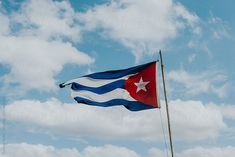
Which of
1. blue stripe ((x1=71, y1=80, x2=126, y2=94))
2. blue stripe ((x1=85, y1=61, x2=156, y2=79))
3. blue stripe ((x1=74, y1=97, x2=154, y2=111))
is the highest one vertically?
blue stripe ((x1=85, y1=61, x2=156, y2=79))

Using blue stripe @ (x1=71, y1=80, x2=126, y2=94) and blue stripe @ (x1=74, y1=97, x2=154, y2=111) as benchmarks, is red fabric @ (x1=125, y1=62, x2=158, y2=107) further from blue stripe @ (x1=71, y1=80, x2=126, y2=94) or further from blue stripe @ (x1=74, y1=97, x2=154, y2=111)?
blue stripe @ (x1=71, y1=80, x2=126, y2=94)

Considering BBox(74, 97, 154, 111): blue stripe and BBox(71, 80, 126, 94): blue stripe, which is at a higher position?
BBox(71, 80, 126, 94): blue stripe

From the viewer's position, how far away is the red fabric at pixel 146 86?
30625mm

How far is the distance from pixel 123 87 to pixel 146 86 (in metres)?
2.00

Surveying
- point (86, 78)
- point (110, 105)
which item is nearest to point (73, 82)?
point (86, 78)

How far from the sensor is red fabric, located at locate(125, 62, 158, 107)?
100ft

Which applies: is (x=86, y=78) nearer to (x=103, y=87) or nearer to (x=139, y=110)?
(x=103, y=87)

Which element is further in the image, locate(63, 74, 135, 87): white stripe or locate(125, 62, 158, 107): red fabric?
locate(63, 74, 135, 87): white stripe

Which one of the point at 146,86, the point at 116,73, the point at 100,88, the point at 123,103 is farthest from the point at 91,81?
the point at 146,86

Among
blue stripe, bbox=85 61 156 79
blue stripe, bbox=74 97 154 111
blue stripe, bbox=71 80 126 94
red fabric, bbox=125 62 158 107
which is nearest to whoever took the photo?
red fabric, bbox=125 62 158 107

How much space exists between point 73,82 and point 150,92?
621cm

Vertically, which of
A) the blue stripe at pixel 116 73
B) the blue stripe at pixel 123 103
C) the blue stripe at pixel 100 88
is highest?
the blue stripe at pixel 116 73

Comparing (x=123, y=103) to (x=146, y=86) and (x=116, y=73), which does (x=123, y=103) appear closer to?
(x=146, y=86)

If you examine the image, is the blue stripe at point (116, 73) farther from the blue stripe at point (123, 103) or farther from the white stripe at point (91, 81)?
the blue stripe at point (123, 103)
